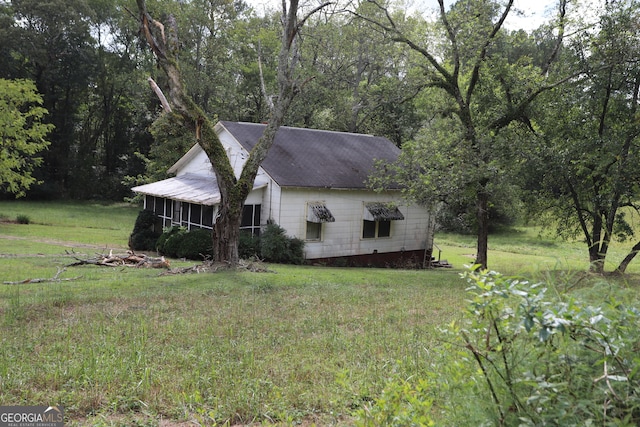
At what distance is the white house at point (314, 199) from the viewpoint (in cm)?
2161

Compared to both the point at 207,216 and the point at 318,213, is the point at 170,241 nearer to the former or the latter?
the point at 207,216

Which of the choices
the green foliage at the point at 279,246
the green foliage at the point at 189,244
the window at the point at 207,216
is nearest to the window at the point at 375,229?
the green foliage at the point at 279,246

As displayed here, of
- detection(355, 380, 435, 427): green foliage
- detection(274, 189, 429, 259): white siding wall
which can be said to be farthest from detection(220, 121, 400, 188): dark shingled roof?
detection(355, 380, 435, 427): green foliage

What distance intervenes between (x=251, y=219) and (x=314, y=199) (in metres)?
2.85

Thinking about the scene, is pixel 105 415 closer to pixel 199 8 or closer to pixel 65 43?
pixel 199 8

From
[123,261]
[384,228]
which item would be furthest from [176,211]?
[384,228]

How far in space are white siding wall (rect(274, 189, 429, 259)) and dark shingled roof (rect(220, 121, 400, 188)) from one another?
0.58m

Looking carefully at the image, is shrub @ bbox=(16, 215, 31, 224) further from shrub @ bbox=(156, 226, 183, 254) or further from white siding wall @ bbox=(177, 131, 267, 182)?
shrub @ bbox=(156, 226, 183, 254)

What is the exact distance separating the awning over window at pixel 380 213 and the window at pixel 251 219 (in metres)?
5.13

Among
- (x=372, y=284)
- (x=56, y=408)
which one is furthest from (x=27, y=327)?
(x=372, y=284)

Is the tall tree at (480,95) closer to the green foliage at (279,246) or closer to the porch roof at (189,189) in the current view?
the green foliage at (279,246)

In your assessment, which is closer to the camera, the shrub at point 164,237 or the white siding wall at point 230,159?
the shrub at point 164,237

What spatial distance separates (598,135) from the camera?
1703cm

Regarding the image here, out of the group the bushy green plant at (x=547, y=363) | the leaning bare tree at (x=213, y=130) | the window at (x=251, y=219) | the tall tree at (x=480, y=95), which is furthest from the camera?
the window at (x=251, y=219)
